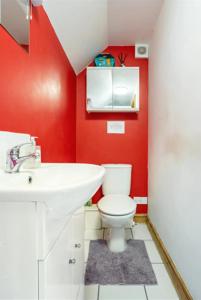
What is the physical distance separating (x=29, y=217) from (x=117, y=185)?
5.95 ft

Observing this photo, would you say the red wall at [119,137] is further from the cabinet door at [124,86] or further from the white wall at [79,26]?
the white wall at [79,26]

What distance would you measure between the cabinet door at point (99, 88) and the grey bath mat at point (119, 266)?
5.23ft

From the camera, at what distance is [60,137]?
184 cm

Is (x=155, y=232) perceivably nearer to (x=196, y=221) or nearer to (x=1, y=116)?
(x=196, y=221)

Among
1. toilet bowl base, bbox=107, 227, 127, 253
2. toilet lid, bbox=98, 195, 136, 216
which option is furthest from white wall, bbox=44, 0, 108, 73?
toilet bowl base, bbox=107, 227, 127, 253

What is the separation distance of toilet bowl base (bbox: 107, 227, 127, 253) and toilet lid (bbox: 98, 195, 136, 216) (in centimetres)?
22

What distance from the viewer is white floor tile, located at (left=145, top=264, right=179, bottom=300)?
1.27m

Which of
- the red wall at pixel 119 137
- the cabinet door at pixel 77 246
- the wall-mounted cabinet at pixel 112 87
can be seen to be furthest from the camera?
the red wall at pixel 119 137

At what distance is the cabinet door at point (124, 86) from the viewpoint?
2.42 metres

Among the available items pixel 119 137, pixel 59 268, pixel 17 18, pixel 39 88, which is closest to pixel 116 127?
pixel 119 137

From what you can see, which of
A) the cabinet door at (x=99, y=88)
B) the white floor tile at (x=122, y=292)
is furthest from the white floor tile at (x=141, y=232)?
the cabinet door at (x=99, y=88)

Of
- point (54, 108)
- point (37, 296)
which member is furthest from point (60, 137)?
point (37, 296)

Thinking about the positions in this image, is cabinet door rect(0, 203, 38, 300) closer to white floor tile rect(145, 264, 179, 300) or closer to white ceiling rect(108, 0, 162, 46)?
white floor tile rect(145, 264, 179, 300)

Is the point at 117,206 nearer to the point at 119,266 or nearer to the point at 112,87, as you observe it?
the point at 119,266
